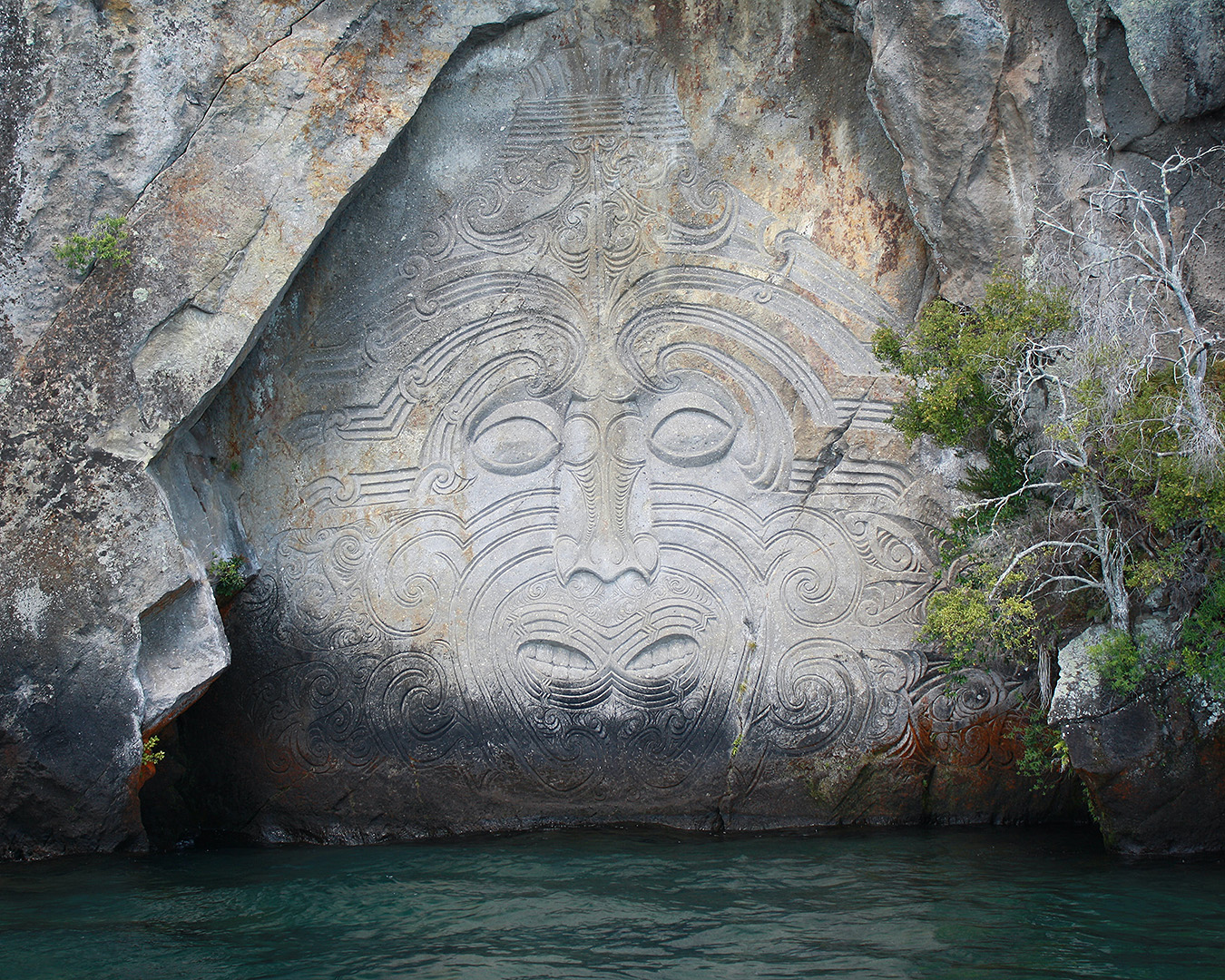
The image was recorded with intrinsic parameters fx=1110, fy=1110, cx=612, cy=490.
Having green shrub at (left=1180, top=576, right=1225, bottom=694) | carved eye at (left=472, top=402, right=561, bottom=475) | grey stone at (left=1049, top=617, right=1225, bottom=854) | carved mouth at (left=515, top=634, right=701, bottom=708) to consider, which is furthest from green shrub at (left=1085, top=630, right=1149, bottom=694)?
carved eye at (left=472, top=402, right=561, bottom=475)

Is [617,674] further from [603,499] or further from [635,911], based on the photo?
[635,911]

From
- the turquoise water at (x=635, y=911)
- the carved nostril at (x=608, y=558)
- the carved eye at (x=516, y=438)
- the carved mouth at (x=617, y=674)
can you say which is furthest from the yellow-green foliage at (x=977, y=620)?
the carved eye at (x=516, y=438)

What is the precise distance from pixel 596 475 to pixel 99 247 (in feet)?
9.29

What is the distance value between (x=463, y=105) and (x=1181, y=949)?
5346 mm

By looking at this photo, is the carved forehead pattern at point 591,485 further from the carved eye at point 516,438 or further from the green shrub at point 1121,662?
the green shrub at point 1121,662

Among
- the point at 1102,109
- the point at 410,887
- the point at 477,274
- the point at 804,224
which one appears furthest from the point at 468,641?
the point at 1102,109

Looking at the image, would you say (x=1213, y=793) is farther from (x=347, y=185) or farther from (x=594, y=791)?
(x=347, y=185)

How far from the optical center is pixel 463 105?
630cm

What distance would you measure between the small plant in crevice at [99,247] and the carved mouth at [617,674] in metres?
2.94

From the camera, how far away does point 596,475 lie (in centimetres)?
635

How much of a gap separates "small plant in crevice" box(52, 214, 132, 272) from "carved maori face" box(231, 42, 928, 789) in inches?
47.4

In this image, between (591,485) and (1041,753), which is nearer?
(1041,753)

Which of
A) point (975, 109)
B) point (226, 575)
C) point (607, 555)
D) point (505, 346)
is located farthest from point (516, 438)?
point (975, 109)

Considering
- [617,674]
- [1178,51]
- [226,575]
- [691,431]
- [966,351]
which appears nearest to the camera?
[1178,51]
